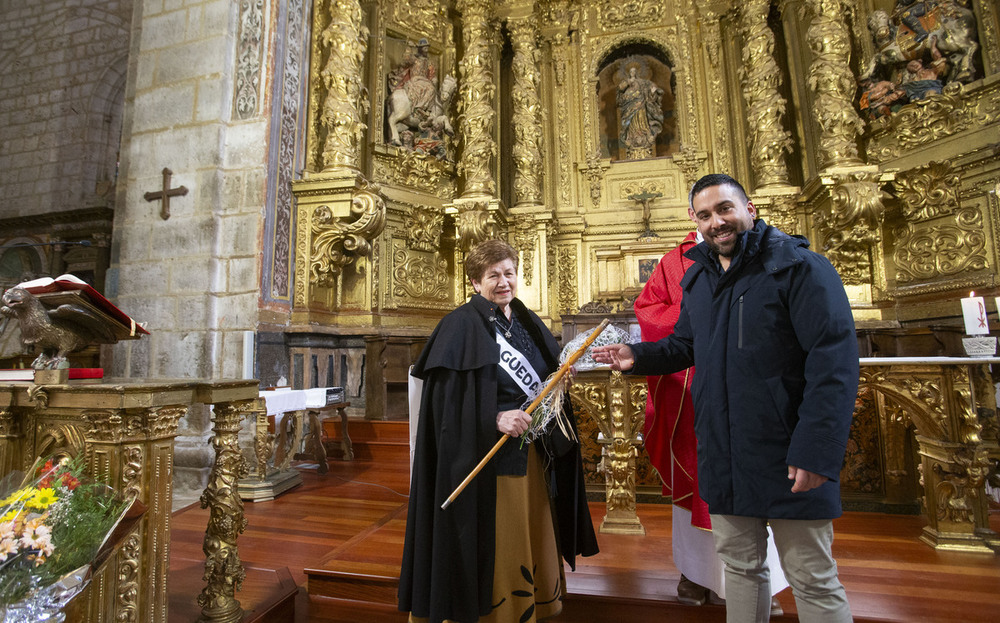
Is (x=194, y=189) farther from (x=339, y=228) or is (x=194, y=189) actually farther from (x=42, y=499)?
(x=42, y=499)

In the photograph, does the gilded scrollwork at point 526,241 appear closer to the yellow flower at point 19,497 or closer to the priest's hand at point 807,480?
the priest's hand at point 807,480

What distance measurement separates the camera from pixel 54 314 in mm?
1916

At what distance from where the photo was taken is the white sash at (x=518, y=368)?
1.97 metres

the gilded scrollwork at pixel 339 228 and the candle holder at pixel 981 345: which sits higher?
the gilded scrollwork at pixel 339 228

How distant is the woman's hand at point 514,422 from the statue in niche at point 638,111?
6777 millimetres

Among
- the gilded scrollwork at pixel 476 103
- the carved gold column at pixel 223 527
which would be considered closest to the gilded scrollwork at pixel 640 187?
the gilded scrollwork at pixel 476 103

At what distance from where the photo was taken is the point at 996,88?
5.12 meters

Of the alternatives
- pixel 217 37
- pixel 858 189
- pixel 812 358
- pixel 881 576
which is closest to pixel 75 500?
pixel 812 358

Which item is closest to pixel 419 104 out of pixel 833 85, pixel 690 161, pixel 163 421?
pixel 690 161

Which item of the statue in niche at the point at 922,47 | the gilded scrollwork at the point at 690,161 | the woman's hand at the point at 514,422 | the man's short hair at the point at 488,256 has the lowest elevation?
the woman's hand at the point at 514,422

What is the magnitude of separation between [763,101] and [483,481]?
23.3 feet

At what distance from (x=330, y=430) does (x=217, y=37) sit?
4280mm

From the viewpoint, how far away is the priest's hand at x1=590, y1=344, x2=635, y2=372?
1905 mm

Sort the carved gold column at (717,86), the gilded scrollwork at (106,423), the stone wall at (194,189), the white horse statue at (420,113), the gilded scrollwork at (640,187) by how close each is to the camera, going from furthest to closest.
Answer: the gilded scrollwork at (640,187) < the carved gold column at (717,86) < the white horse statue at (420,113) < the stone wall at (194,189) < the gilded scrollwork at (106,423)
